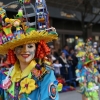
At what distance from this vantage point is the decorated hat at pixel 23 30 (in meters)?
3.01

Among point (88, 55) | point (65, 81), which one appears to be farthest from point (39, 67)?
point (65, 81)

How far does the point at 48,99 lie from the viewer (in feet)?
9.46

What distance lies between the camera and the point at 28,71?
3098 millimetres

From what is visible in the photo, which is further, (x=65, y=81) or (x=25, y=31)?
(x=65, y=81)

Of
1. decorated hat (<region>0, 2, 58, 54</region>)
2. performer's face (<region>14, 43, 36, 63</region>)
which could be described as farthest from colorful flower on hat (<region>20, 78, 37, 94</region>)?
decorated hat (<region>0, 2, 58, 54</region>)

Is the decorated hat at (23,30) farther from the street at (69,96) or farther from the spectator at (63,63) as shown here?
the spectator at (63,63)

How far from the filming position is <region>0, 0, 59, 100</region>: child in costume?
2.99 m

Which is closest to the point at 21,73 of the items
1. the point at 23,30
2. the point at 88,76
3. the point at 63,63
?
the point at 23,30

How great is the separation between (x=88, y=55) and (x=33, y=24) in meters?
4.17

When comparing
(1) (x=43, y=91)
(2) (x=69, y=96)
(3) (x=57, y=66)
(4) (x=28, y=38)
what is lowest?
(2) (x=69, y=96)

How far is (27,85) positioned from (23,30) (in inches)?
24.0

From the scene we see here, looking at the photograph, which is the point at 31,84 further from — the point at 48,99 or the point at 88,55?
the point at 88,55

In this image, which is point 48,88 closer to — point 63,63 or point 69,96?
point 69,96

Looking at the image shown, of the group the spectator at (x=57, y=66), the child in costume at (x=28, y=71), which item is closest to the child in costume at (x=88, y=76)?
the spectator at (x=57, y=66)
